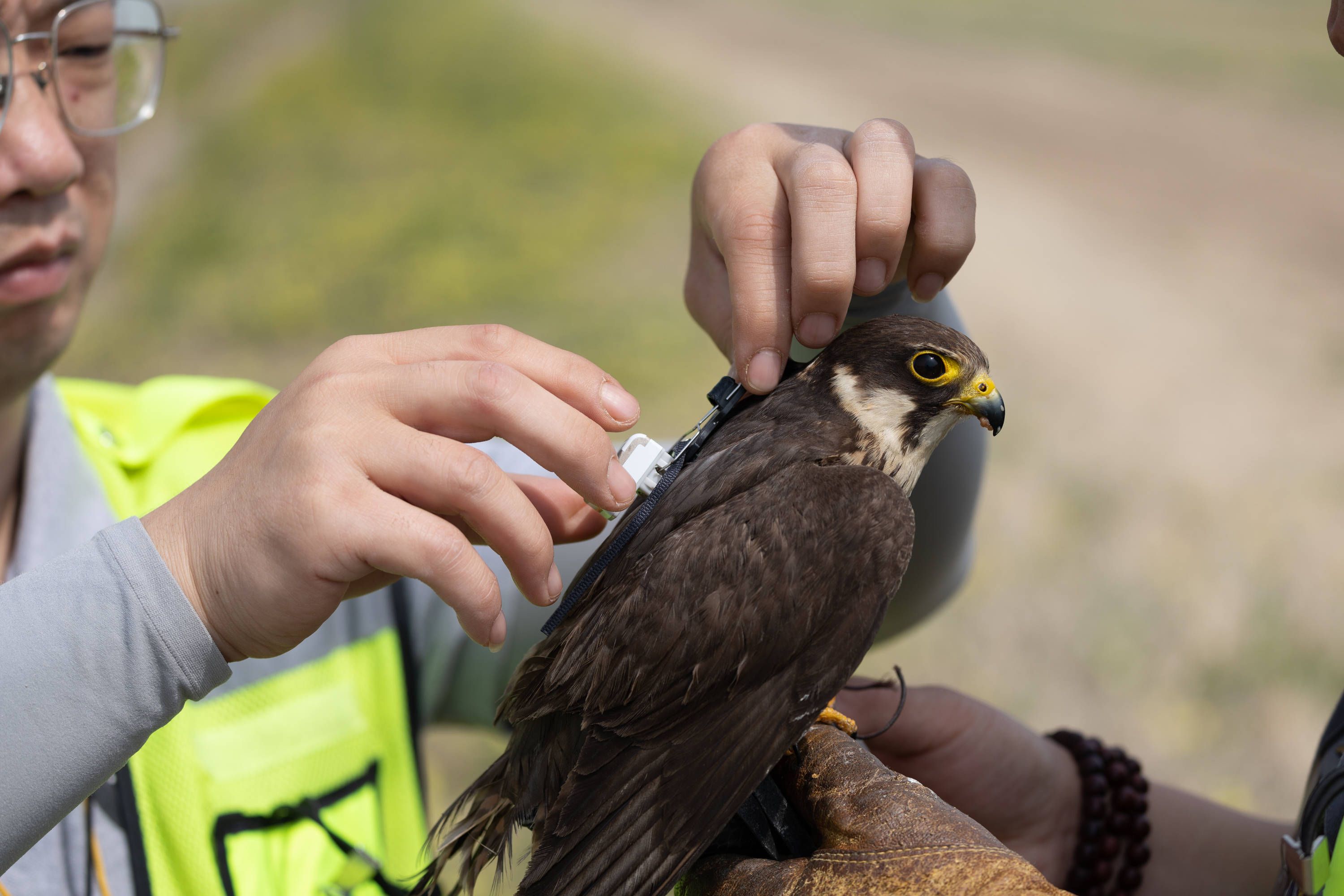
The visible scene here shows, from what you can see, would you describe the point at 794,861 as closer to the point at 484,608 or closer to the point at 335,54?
the point at 484,608

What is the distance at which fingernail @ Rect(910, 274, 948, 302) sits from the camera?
2.05 m

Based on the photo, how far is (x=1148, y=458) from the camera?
8328 mm

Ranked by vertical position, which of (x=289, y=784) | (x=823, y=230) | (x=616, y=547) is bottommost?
(x=289, y=784)

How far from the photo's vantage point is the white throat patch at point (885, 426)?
6.98ft

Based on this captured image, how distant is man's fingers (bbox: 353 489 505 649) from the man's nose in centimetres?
138

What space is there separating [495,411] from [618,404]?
0.73 ft

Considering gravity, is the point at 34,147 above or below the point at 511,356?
above

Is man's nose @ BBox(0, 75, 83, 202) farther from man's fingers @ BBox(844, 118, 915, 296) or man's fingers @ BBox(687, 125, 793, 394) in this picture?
man's fingers @ BBox(844, 118, 915, 296)

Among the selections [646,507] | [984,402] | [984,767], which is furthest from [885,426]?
[984,767]

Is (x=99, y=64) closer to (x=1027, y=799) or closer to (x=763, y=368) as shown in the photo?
(x=763, y=368)

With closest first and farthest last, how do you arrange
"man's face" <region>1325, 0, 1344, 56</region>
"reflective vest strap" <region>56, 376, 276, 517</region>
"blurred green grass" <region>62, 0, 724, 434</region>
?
1. "man's face" <region>1325, 0, 1344, 56</region>
2. "reflective vest strap" <region>56, 376, 276, 517</region>
3. "blurred green grass" <region>62, 0, 724, 434</region>

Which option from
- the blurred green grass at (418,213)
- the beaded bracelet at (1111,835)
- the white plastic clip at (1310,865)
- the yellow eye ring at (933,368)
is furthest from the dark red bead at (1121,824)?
the blurred green grass at (418,213)

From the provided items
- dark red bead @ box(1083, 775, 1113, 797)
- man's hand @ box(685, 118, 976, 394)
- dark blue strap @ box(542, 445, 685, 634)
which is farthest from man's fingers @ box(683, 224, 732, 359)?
dark red bead @ box(1083, 775, 1113, 797)

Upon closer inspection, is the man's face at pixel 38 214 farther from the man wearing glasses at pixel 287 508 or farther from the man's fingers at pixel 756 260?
the man's fingers at pixel 756 260
